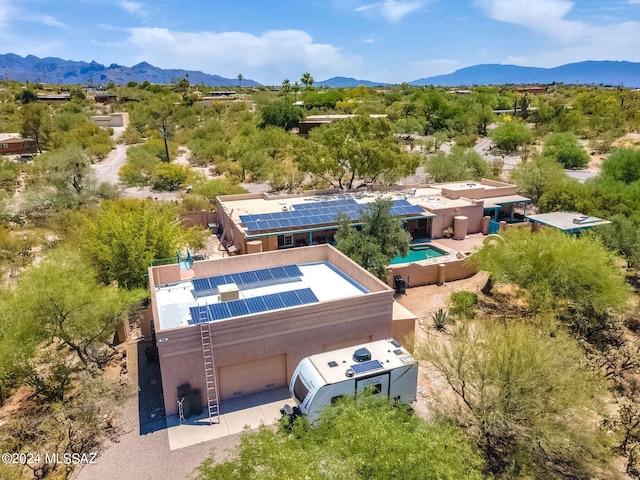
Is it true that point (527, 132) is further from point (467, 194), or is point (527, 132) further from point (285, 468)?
point (285, 468)

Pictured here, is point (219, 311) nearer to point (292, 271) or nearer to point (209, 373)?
point (209, 373)

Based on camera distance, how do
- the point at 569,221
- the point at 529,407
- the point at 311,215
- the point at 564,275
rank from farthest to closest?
the point at 311,215
the point at 569,221
the point at 564,275
the point at 529,407

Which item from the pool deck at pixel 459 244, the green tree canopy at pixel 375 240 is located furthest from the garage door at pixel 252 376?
the pool deck at pixel 459 244

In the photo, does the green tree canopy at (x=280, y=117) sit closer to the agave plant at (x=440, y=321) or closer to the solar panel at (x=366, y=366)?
the agave plant at (x=440, y=321)

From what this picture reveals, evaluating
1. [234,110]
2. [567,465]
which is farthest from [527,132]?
[567,465]

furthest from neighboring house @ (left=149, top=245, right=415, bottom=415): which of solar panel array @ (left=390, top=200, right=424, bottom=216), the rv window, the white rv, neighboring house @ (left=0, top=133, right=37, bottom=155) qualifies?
neighboring house @ (left=0, top=133, right=37, bottom=155)

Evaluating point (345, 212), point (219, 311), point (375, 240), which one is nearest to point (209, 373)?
point (219, 311)
